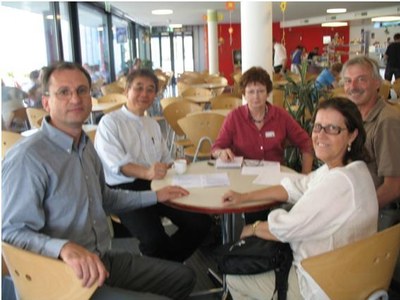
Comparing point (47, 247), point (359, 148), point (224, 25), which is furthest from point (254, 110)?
point (224, 25)

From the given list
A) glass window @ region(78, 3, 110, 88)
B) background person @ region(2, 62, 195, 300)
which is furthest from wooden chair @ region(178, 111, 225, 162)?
glass window @ region(78, 3, 110, 88)

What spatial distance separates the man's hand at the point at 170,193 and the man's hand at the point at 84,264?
724mm

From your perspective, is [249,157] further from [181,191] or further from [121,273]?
[121,273]

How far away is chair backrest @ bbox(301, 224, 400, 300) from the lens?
48.9 inches

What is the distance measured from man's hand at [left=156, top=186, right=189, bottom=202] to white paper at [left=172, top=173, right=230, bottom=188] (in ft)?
0.47

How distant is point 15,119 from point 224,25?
16.5m

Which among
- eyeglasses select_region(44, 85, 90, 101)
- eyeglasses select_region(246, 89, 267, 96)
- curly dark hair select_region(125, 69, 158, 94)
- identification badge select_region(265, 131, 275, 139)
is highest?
curly dark hair select_region(125, 69, 158, 94)

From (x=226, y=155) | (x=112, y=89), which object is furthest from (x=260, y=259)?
(x=112, y=89)

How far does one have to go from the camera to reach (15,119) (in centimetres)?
528

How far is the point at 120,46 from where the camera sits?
15.2 meters

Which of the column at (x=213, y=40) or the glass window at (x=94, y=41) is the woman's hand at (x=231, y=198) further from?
the column at (x=213, y=40)

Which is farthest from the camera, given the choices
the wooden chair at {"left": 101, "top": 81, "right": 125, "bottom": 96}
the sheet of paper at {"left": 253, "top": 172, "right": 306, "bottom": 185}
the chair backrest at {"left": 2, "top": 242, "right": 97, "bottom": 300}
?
the wooden chair at {"left": 101, "top": 81, "right": 125, "bottom": 96}

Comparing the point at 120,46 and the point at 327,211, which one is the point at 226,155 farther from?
the point at 120,46

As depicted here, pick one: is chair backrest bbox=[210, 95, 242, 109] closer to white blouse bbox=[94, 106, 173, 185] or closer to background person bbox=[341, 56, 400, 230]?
white blouse bbox=[94, 106, 173, 185]
